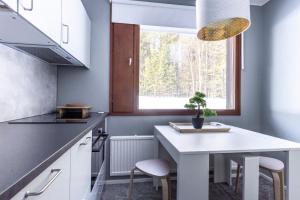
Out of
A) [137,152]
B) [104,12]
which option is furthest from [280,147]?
[104,12]

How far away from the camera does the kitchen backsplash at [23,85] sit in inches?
53.4

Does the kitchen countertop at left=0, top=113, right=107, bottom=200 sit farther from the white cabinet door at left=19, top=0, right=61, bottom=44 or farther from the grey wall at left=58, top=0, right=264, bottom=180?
the grey wall at left=58, top=0, right=264, bottom=180

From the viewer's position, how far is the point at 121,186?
240 cm

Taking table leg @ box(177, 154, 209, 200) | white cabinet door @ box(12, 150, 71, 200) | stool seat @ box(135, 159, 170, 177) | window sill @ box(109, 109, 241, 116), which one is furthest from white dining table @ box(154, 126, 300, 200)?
window sill @ box(109, 109, 241, 116)

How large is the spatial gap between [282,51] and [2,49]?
298 centimetres

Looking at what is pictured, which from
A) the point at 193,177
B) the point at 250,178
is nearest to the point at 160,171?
the point at 193,177

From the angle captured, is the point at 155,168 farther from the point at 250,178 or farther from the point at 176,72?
the point at 176,72

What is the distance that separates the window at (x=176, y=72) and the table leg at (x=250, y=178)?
4.15ft

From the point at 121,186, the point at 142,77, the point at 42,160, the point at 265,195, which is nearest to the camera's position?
the point at 42,160

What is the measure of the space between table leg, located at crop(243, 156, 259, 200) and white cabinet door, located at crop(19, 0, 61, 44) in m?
1.61

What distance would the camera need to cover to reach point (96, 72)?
243cm

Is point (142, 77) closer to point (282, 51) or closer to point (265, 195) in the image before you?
point (282, 51)

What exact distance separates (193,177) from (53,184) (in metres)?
0.93

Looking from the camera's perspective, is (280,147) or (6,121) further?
(280,147)
